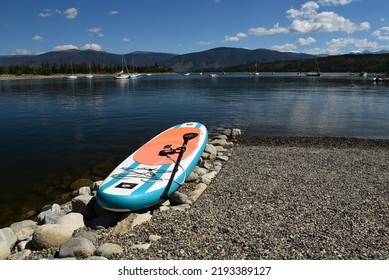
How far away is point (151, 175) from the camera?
36.2ft

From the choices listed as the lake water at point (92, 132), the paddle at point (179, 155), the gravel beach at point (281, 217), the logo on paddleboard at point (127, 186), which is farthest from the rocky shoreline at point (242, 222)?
the lake water at point (92, 132)

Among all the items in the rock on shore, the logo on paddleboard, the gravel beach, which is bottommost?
the rock on shore

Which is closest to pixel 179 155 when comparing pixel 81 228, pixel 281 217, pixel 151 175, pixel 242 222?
pixel 151 175

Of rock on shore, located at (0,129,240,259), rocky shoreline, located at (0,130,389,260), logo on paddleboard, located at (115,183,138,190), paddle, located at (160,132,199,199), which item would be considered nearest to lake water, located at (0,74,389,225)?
rock on shore, located at (0,129,240,259)

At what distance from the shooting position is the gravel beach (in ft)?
22.3

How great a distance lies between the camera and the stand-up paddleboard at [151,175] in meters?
9.62

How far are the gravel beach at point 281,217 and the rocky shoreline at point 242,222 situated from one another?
0.07 feet

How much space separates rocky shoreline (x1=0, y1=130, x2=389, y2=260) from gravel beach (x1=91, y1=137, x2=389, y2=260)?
0.02 meters

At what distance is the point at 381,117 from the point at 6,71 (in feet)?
619

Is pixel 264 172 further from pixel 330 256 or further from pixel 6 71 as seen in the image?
pixel 6 71

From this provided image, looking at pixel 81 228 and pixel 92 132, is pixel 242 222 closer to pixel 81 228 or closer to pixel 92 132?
pixel 81 228

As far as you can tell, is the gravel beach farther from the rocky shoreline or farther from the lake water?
the lake water

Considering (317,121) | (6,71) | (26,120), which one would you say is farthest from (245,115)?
(6,71)

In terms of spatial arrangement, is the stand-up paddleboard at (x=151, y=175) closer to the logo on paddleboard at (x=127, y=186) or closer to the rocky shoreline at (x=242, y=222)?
the logo on paddleboard at (x=127, y=186)
